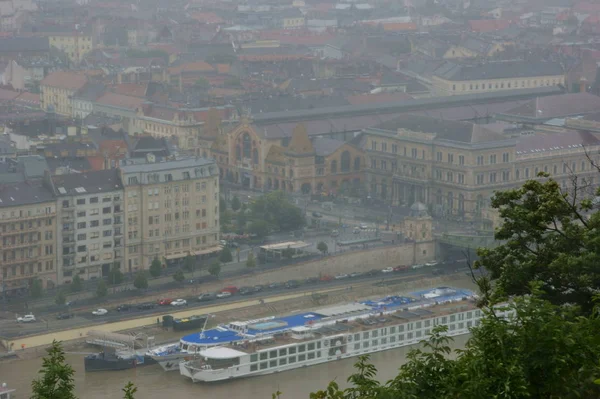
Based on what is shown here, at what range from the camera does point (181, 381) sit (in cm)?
2231

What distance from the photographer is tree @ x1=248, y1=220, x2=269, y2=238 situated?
103ft

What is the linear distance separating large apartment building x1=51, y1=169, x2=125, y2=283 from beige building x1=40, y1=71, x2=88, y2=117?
18.6 metres

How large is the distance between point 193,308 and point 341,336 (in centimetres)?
324

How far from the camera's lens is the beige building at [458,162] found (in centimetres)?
3506

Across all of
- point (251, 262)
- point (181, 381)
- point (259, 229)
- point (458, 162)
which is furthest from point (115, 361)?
point (458, 162)

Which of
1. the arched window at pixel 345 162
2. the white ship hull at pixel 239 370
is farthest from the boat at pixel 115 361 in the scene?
the arched window at pixel 345 162

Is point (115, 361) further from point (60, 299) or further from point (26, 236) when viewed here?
point (26, 236)

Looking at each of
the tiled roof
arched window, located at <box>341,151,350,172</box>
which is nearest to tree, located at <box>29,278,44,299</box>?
arched window, located at <box>341,151,350,172</box>

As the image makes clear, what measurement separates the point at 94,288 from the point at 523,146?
12.4 metres

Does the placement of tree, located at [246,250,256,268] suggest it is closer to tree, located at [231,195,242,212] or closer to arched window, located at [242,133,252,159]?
tree, located at [231,195,242,212]

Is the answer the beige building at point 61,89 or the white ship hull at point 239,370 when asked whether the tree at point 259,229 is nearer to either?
the white ship hull at point 239,370

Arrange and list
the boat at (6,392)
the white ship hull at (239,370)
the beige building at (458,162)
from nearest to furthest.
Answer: the boat at (6,392)
the white ship hull at (239,370)
the beige building at (458,162)

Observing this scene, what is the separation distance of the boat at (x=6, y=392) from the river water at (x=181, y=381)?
0.31 ft

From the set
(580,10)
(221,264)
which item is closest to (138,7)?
(580,10)
